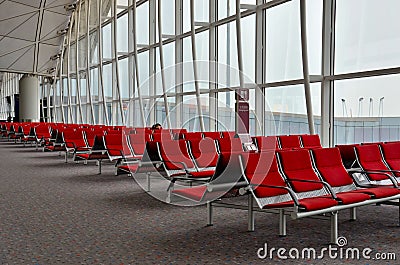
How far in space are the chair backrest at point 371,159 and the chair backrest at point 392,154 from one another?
0.11 m

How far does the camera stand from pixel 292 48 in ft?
41.6

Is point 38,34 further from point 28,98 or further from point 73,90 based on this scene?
point 28,98

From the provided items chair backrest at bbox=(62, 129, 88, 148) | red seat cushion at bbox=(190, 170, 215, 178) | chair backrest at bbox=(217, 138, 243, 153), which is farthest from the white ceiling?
red seat cushion at bbox=(190, 170, 215, 178)

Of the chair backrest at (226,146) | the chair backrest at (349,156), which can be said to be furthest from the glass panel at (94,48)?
the chair backrest at (349,156)

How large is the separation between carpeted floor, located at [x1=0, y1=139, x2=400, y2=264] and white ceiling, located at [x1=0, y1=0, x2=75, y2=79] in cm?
2273

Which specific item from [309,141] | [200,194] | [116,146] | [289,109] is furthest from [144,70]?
[200,194]

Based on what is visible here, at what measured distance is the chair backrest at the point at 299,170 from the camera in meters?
5.66

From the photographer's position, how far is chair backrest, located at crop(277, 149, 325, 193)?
18.6 feet

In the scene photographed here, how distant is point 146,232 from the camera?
5.65 metres

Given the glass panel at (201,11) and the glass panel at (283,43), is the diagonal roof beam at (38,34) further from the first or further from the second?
the glass panel at (283,43)

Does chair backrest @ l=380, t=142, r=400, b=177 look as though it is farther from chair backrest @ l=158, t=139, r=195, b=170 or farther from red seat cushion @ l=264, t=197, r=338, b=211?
chair backrest @ l=158, t=139, r=195, b=170

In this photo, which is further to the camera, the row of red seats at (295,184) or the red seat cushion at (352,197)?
the red seat cushion at (352,197)

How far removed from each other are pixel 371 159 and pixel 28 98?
100ft

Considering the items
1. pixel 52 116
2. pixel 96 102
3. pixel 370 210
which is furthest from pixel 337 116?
pixel 52 116
